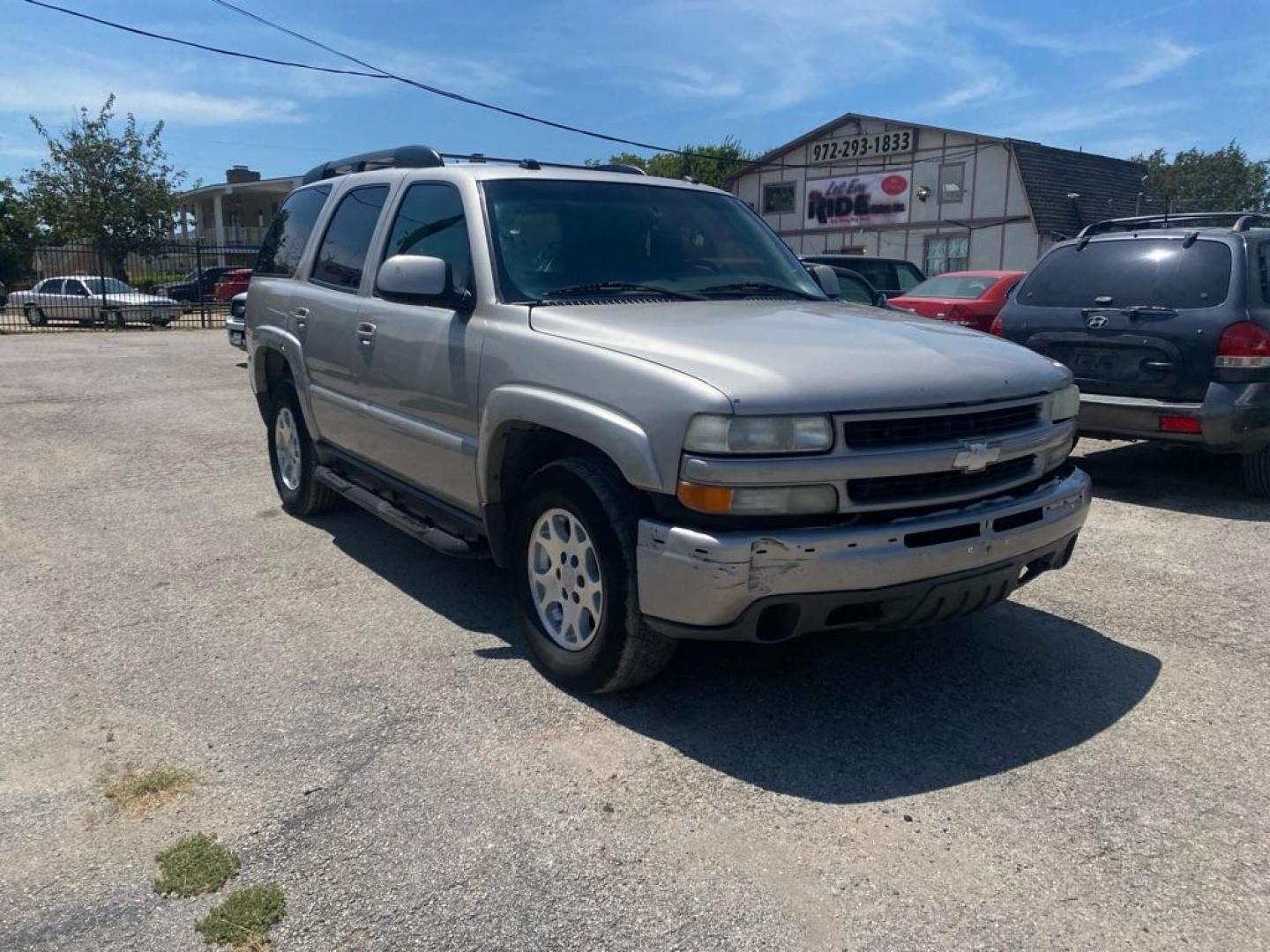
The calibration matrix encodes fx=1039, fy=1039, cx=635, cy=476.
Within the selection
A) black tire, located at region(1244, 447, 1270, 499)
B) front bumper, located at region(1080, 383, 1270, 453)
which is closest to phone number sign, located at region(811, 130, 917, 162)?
black tire, located at region(1244, 447, 1270, 499)

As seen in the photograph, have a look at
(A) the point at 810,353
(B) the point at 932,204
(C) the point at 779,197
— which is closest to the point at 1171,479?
(A) the point at 810,353

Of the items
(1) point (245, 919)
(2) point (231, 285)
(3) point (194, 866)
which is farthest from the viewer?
(2) point (231, 285)

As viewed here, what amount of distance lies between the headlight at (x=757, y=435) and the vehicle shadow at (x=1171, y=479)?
14.6 feet

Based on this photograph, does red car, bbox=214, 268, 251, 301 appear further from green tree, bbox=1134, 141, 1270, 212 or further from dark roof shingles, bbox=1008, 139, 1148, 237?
green tree, bbox=1134, 141, 1270, 212

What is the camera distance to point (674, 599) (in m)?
A: 3.17

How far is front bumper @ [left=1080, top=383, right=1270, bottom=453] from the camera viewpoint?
625 cm

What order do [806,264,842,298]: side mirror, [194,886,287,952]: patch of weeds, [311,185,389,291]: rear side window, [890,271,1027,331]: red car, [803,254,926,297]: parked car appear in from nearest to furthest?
[194,886,287,952]: patch of weeds
[806,264,842,298]: side mirror
[311,185,389,291]: rear side window
[890,271,1027,331]: red car
[803,254,926,297]: parked car

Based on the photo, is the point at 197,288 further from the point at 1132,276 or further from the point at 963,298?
the point at 1132,276

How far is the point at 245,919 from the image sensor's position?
2.52 meters

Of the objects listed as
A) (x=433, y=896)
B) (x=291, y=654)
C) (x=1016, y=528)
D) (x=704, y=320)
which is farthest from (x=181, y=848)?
(x=1016, y=528)

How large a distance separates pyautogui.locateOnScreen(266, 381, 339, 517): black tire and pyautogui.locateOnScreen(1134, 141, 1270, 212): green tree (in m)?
67.0

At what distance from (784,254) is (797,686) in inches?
86.9

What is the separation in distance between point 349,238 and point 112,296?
23645 mm

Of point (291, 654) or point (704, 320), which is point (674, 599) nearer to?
point (704, 320)
